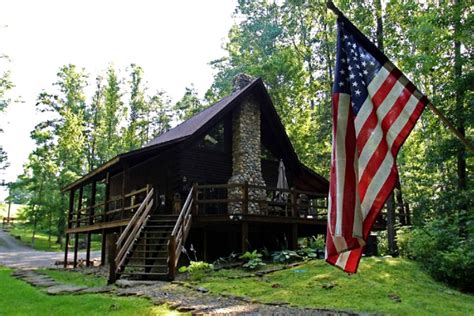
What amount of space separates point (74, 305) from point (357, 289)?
5544 millimetres

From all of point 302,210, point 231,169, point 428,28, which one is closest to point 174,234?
point 231,169

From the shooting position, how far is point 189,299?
7.74 meters

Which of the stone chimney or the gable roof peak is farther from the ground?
the gable roof peak

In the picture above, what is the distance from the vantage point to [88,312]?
7121mm

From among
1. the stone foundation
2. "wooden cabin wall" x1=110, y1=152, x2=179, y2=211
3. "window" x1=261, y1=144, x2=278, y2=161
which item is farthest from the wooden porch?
"window" x1=261, y1=144, x2=278, y2=161

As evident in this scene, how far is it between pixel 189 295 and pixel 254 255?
13.0 feet

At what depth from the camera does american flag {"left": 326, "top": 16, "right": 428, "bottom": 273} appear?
3.57 m

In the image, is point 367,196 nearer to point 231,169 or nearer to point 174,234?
point 174,234

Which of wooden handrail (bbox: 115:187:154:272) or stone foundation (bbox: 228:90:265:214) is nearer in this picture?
wooden handrail (bbox: 115:187:154:272)

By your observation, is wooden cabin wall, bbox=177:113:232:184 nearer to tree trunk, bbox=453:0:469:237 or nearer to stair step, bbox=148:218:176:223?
stair step, bbox=148:218:176:223

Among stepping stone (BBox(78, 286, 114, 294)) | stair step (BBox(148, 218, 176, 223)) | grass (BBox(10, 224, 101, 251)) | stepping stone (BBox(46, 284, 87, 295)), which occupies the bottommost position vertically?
grass (BBox(10, 224, 101, 251))

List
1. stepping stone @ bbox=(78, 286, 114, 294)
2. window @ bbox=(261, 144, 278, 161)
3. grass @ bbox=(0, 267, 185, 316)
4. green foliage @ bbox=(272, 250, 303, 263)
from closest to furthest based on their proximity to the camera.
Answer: grass @ bbox=(0, 267, 185, 316), stepping stone @ bbox=(78, 286, 114, 294), green foliage @ bbox=(272, 250, 303, 263), window @ bbox=(261, 144, 278, 161)

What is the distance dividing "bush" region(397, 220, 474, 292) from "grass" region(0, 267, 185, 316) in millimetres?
7045

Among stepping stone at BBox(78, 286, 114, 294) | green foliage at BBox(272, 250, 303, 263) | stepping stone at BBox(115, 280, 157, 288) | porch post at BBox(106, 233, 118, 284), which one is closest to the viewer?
stepping stone at BBox(78, 286, 114, 294)
